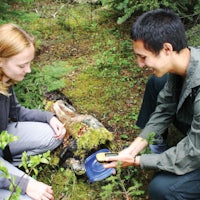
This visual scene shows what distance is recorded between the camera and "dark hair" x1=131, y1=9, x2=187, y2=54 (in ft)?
7.88

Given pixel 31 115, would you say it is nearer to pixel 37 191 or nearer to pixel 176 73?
pixel 37 191

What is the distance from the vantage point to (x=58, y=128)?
3.25 metres

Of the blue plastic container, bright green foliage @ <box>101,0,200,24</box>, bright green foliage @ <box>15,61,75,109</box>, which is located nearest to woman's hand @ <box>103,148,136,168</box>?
the blue plastic container

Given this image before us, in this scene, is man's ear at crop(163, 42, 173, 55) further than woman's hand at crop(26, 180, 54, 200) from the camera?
No

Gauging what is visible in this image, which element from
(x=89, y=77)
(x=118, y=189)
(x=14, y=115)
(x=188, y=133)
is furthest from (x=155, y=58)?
(x=89, y=77)

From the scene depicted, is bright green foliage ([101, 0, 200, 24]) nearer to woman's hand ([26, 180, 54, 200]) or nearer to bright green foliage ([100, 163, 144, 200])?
bright green foliage ([100, 163, 144, 200])

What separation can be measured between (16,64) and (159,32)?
124 cm

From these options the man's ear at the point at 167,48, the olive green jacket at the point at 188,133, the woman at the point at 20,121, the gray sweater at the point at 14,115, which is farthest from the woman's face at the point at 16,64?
the olive green jacket at the point at 188,133

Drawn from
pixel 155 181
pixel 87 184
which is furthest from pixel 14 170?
pixel 155 181

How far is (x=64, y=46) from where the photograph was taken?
18.6ft

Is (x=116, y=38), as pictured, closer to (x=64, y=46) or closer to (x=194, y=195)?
(x=64, y=46)

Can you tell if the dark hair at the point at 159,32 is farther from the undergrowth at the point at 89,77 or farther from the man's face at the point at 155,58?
the undergrowth at the point at 89,77

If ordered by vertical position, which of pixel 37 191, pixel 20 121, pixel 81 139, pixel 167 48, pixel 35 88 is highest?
pixel 167 48

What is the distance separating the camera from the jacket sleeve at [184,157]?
2379 mm
